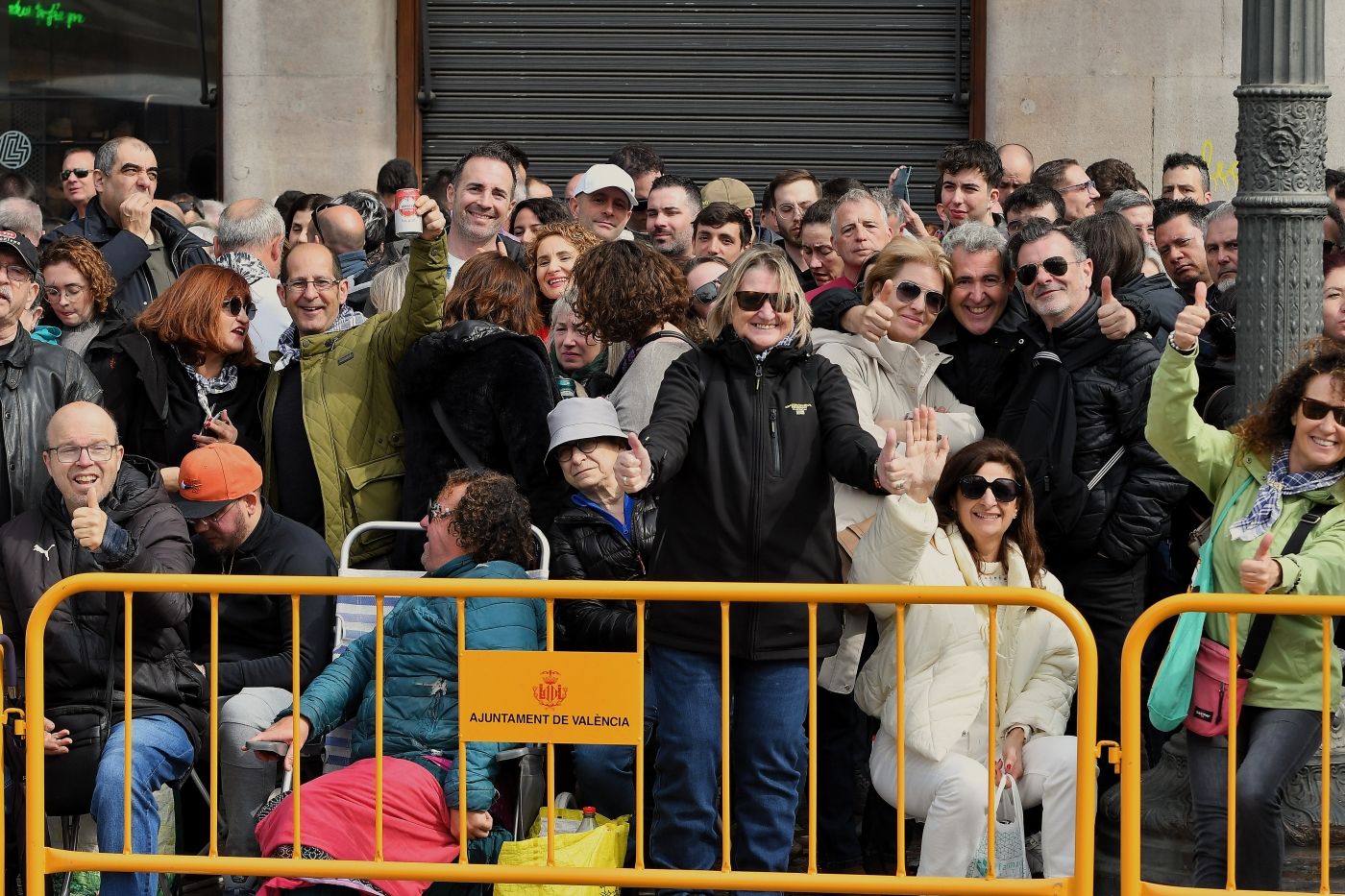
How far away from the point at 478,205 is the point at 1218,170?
6.20m

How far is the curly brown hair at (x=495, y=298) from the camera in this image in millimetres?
6797

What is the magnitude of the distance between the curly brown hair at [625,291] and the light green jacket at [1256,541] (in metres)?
1.80

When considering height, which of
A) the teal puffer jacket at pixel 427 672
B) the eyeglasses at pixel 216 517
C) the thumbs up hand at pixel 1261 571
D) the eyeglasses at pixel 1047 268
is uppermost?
the eyeglasses at pixel 1047 268

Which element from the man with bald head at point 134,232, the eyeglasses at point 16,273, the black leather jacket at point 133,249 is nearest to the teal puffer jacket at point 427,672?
the eyeglasses at point 16,273

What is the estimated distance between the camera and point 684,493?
5.81m

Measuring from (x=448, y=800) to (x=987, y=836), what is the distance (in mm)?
1612

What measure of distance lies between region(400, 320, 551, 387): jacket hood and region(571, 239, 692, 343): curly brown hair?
0.24 metres

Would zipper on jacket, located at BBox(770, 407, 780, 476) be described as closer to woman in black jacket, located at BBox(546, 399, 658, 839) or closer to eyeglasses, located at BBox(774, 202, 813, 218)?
woman in black jacket, located at BBox(546, 399, 658, 839)

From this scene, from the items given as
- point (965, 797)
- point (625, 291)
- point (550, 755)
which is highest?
point (625, 291)

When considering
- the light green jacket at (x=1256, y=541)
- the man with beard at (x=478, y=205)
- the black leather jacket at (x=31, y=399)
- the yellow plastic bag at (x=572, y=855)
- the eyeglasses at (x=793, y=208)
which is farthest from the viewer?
the eyeglasses at (x=793, y=208)

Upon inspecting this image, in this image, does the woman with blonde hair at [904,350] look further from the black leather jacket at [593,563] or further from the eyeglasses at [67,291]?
the eyeglasses at [67,291]

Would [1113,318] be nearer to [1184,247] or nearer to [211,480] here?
[1184,247]

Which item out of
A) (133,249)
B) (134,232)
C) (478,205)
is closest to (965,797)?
(478,205)

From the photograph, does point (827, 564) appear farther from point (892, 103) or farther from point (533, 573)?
point (892, 103)
